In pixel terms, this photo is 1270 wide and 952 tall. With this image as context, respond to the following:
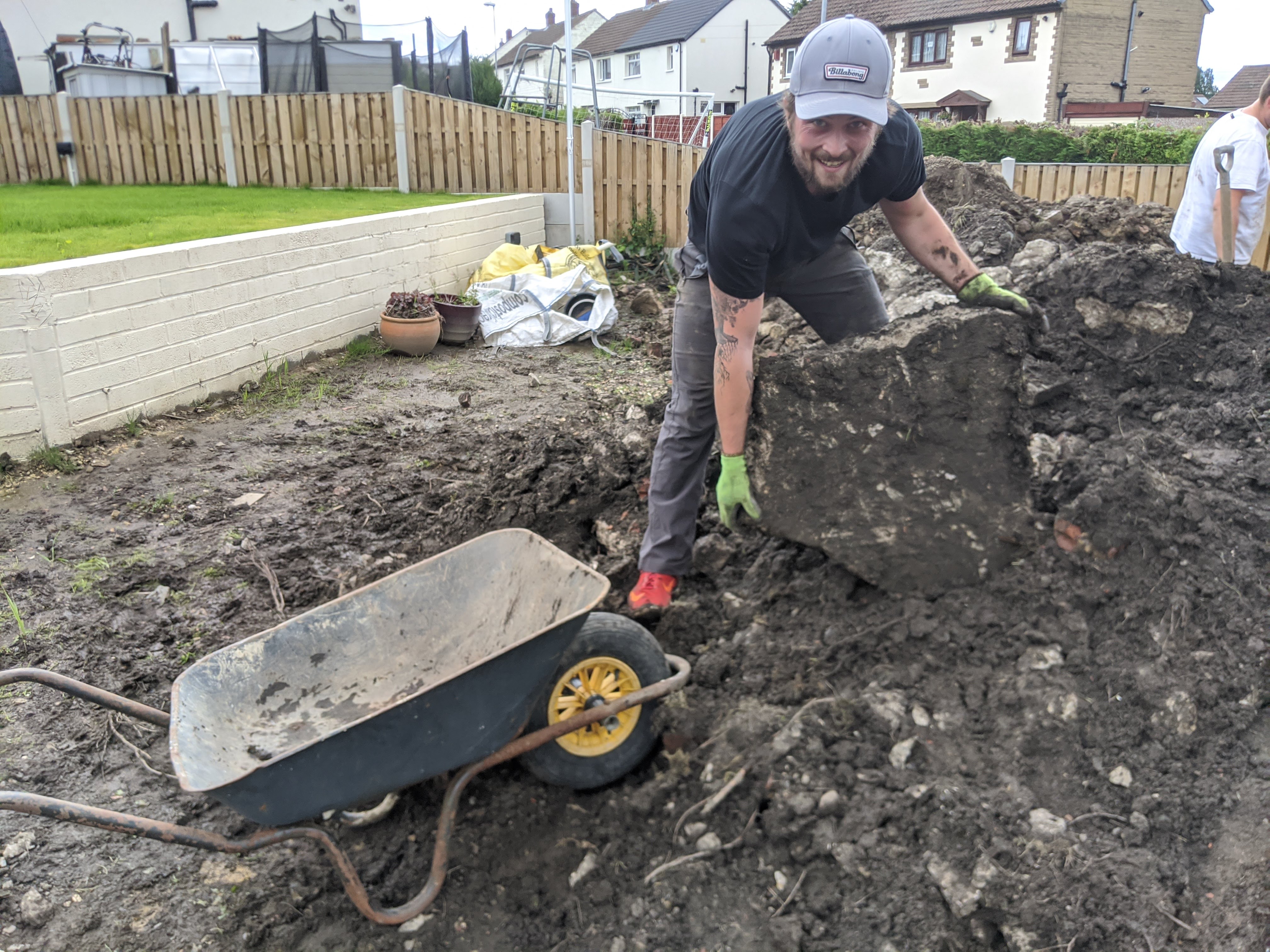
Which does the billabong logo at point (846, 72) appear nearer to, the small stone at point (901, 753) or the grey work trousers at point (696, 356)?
the grey work trousers at point (696, 356)

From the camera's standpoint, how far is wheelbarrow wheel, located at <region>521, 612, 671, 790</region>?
2.39 metres

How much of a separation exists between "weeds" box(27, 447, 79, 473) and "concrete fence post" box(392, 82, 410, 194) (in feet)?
23.6

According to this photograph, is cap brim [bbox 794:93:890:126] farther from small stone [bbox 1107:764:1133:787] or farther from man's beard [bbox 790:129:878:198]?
small stone [bbox 1107:764:1133:787]

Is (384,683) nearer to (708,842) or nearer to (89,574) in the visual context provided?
(708,842)

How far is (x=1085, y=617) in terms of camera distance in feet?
8.25

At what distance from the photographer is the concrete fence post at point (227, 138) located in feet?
37.3

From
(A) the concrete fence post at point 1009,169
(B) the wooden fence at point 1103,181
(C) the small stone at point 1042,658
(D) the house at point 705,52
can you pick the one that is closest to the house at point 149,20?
(A) the concrete fence post at point 1009,169

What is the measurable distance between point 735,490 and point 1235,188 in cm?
362

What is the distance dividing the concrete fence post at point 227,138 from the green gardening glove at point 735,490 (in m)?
10.9

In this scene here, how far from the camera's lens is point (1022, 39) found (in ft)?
91.9

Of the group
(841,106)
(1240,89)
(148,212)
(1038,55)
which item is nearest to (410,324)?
(148,212)

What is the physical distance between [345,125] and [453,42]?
3097 mm

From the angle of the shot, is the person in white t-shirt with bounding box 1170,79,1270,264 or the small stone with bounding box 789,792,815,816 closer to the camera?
the small stone with bounding box 789,792,815,816

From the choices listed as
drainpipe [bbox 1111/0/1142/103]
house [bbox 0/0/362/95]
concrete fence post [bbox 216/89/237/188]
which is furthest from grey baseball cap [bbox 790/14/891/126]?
drainpipe [bbox 1111/0/1142/103]
